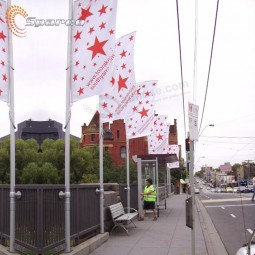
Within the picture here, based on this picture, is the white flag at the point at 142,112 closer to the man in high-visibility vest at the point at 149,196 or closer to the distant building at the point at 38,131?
the man in high-visibility vest at the point at 149,196

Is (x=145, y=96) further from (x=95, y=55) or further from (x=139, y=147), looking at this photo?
(x=139, y=147)

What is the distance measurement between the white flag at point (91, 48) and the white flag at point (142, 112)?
7.66 m

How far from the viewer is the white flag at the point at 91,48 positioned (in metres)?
8.95

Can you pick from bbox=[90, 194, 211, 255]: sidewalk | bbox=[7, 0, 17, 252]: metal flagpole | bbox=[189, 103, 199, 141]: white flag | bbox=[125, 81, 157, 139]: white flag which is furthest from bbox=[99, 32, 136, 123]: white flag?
bbox=[189, 103, 199, 141]: white flag

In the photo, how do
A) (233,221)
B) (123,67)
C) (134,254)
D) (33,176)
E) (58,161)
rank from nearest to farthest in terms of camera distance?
(134,254) < (123,67) < (233,221) < (33,176) < (58,161)

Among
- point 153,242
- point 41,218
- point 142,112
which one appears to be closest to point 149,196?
point 142,112

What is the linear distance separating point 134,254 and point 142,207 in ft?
30.6

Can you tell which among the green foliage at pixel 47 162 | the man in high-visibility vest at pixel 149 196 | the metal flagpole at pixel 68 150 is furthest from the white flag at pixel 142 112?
the green foliage at pixel 47 162

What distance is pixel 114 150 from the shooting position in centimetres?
8331

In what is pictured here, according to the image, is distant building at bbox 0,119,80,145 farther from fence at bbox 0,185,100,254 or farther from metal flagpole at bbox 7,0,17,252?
metal flagpole at bbox 7,0,17,252

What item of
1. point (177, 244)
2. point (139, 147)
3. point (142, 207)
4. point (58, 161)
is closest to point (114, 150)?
point (139, 147)

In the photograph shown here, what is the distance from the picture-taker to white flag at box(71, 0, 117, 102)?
895 cm

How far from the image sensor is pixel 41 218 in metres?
7.40

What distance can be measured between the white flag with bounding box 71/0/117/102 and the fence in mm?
2197
